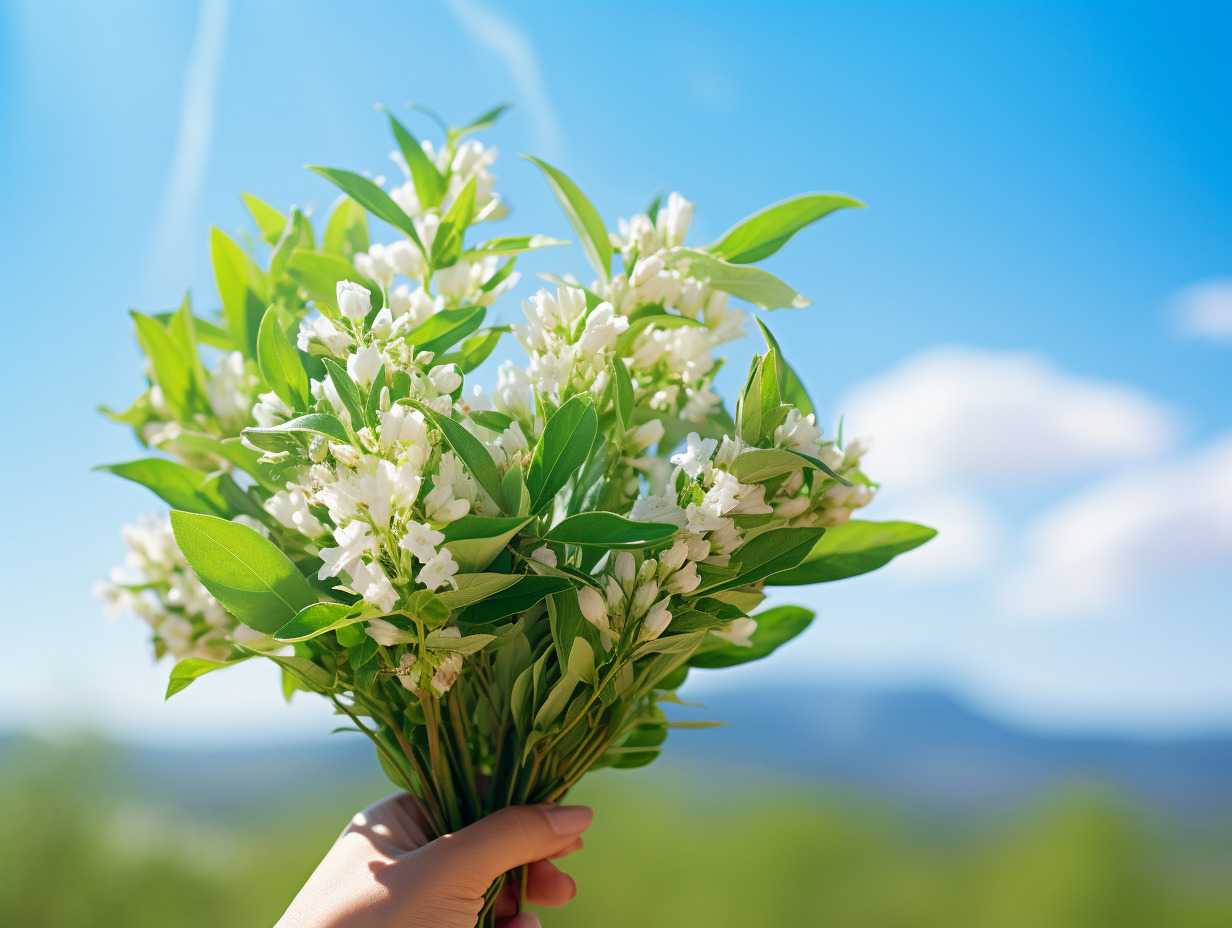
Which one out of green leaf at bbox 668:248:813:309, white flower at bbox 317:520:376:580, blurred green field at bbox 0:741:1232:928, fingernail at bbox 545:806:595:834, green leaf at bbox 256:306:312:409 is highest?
green leaf at bbox 668:248:813:309

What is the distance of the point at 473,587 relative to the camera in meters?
0.40

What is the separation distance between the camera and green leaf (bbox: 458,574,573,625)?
A: 42 cm

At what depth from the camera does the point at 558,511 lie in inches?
17.5

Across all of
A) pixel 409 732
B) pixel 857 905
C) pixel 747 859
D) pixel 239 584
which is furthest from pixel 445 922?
pixel 857 905

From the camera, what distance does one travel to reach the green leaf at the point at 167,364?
60 centimetres

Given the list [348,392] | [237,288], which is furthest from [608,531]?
[237,288]

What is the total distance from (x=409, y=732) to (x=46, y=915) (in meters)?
3.57

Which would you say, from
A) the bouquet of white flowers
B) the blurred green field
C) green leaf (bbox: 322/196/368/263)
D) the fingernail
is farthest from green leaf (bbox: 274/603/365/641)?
the blurred green field

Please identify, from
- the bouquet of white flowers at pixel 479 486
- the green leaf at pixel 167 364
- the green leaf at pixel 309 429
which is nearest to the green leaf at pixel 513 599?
the bouquet of white flowers at pixel 479 486

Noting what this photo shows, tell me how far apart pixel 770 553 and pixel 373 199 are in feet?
1.12

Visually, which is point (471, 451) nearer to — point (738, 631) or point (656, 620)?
point (656, 620)

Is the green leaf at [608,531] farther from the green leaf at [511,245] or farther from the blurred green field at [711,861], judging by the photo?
the blurred green field at [711,861]

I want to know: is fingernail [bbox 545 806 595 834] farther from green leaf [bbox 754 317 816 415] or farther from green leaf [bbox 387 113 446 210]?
green leaf [bbox 387 113 446 210]

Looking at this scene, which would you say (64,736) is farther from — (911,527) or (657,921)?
(911,527)
